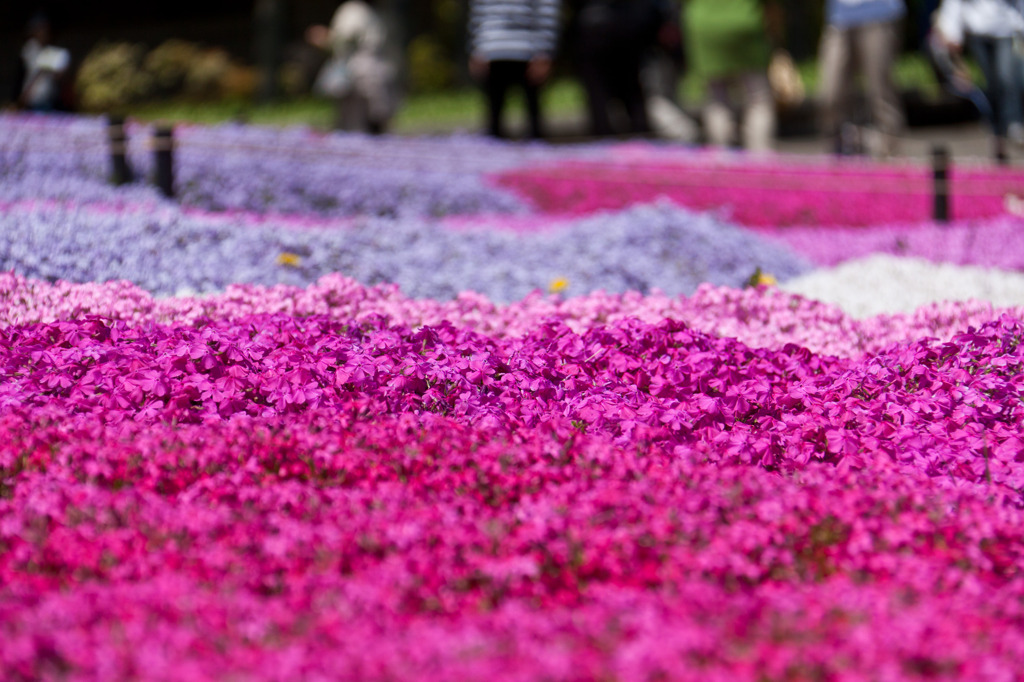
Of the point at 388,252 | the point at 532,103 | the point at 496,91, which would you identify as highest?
the point at 496,91

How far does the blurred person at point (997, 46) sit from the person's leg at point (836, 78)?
1.02 meters

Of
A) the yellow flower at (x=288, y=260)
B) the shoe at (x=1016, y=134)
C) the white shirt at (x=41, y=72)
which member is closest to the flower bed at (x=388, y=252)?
the yellow flower at (x=288, y=260)

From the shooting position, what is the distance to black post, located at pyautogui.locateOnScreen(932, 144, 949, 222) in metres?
10.3

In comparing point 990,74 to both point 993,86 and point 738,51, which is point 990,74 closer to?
point 993,86

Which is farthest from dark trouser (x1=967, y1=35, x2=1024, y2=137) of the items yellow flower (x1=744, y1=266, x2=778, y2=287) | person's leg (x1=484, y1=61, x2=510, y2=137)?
yellow flower (x1=744, y1=266, x2=778, y2=287)

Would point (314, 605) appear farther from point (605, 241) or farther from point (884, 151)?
point (884, 151)

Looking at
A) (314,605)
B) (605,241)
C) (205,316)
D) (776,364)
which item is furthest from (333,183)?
(314,605)

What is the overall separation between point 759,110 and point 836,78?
3.79 ft

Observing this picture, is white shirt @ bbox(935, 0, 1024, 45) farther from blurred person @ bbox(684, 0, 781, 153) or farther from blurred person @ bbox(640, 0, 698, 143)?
blurred person @ bbox(640, 0, 698, 143)

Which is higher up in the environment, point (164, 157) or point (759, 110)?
point (759, 110)

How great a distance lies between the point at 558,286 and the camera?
7070 mm

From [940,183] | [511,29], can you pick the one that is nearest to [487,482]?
[940,183]

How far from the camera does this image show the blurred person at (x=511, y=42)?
14.4m

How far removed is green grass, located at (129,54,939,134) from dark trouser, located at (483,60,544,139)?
18.3 ft
